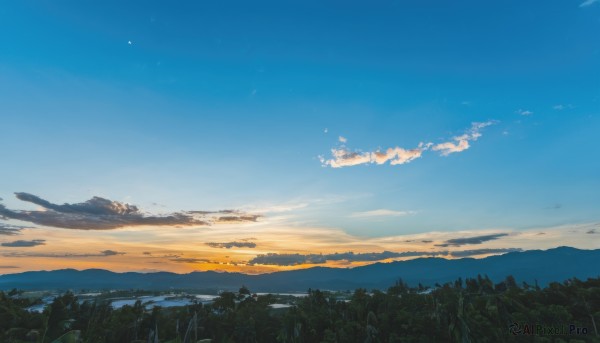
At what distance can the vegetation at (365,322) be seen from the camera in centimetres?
7731

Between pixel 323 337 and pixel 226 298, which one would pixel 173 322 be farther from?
pixel 323 337

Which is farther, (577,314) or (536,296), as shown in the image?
(536,296)

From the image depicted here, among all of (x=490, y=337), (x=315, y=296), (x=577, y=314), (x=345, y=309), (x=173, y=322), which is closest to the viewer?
(x=490, y=337)

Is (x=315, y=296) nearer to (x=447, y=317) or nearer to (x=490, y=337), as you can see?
(x=447, y=317)

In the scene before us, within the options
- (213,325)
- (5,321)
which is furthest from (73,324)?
(213,325)

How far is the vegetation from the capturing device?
77312 mm

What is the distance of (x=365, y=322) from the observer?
8744cm

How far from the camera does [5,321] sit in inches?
3223

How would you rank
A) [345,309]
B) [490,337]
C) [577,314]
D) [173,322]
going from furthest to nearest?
[345,309] → [173,322] → [577,314] → [490,337]

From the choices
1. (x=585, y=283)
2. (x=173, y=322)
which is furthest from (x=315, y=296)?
(x=585, y=283)

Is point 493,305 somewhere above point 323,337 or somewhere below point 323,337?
above

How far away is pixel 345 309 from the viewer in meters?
103

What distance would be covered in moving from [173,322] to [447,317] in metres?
64.7

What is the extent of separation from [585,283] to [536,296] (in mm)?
24756
